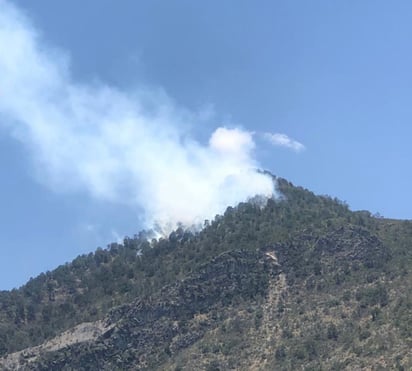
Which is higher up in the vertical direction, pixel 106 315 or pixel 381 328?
pixel 106 315

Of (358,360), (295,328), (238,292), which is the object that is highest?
(238,292)

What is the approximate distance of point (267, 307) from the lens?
194 meters

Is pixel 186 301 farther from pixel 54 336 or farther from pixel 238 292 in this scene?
pixel 54 336

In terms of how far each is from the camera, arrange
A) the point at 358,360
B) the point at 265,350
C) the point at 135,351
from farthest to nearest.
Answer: the point at 135,351, the point at 265,350, the point at 358,360

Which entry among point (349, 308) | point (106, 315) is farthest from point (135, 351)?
point (349, 308)

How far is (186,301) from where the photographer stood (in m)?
196

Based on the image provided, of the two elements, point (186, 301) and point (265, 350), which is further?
point (186, 301)

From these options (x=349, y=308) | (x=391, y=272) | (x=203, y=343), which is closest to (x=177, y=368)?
(x=203, y=343)

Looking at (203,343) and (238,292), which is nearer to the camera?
(203,343)

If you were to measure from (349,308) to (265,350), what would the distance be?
1942 centimetres

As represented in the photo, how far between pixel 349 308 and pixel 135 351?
1748 inches

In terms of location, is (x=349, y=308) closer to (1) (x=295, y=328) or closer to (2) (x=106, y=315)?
(1) (x=295, y=328)

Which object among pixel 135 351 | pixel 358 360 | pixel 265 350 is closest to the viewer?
pixel 358 360

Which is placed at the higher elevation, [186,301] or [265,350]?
[186,301]
